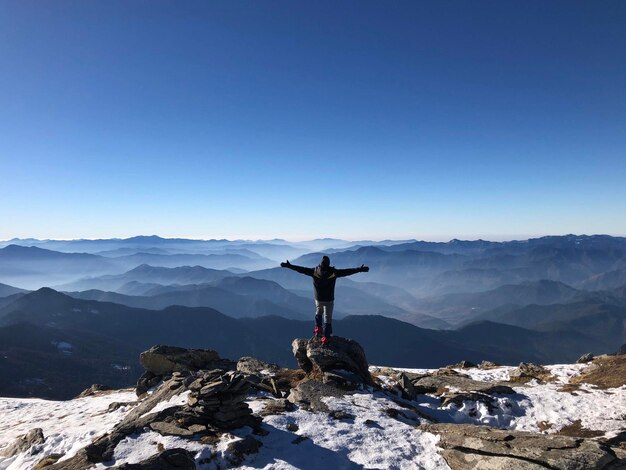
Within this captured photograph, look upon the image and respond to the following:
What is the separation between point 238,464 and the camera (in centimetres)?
1359

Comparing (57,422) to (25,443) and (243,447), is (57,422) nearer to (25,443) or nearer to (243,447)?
(25,443)

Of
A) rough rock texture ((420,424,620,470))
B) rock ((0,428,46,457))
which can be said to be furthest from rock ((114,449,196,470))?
rock ((0,428,46,457))

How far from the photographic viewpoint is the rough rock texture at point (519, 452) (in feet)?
40.9

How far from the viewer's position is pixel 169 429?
1595 centimetres

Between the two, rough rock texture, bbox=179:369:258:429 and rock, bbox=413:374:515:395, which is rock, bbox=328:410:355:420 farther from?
rock, bbox=413:374:515:395

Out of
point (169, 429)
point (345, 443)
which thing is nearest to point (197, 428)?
point (169, 429)

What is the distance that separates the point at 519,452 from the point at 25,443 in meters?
25.6

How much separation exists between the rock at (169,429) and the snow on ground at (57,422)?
4107mm

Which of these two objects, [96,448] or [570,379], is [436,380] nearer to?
[570,379]

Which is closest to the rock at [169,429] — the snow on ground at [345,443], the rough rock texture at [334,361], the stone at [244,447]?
the stone at [244,447]

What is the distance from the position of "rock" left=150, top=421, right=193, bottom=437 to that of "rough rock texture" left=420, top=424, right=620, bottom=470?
1114cm

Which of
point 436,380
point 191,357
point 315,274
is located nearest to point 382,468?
point 315,274

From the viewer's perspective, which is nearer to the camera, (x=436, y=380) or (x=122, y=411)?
(x=122, y=411)

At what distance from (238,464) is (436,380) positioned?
65.6 feet
